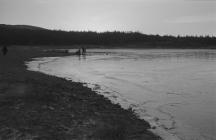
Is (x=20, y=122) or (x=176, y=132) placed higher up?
(x=20, y=122)

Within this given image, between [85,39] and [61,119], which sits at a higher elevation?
[85,39]

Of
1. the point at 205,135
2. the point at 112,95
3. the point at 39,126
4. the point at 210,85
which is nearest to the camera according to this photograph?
the point at 39,126

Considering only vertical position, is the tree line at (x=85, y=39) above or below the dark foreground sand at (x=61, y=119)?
above

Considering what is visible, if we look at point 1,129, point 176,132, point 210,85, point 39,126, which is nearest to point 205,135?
point 176,132

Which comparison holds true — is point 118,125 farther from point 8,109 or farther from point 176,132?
point 8,109

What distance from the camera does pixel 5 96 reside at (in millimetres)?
13484

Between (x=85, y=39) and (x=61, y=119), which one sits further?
(x=85, y=39)

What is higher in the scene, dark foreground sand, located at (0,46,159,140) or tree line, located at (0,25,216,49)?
tree line, located at (0,25,216,49)

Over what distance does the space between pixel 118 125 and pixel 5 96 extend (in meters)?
5.55

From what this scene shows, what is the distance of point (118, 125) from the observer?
10891mm

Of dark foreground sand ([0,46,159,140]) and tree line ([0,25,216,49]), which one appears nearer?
dark foreground sand ([0,46,159,140])

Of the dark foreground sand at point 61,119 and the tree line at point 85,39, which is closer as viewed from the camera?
the dark foreground sand at point 61,119

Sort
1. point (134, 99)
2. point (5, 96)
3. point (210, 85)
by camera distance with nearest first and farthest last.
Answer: point (5, 96)
point (134, 99)
point (210, 85)

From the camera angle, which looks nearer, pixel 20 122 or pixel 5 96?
pixel 20 122
